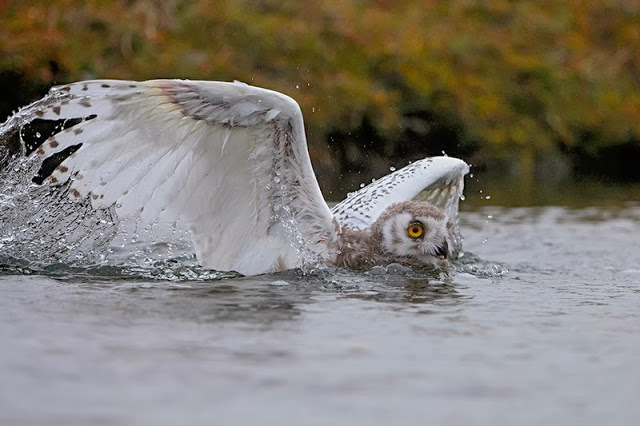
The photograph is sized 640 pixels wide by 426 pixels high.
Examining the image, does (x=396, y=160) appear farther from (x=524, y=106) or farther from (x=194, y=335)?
(x=194, y=335)

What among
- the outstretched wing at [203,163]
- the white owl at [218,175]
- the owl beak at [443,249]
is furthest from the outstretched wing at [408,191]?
the outstretched wing at [203,163]

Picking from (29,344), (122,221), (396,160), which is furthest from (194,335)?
(396,160)

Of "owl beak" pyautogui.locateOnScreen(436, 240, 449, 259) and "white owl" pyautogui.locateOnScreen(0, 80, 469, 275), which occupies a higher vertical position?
"white owl" pyautogui.locateOnScreen(0, 80, 469, 275)

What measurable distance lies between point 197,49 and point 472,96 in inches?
165

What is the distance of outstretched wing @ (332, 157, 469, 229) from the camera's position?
6.89 m

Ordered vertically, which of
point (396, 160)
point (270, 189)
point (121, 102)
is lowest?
point (396, 160)

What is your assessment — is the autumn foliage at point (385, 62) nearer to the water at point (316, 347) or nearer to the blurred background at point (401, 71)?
the blurred background at point (401, 71)

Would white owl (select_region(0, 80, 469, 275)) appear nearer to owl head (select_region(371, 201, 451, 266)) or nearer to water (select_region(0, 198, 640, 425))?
owl head (select_region(371, 201, 451, 266))

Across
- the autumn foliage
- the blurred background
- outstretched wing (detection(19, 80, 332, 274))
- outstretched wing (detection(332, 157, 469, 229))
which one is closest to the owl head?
outstretched wing (detection(19, 80, 332, 274))

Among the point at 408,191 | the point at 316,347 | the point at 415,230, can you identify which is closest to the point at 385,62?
the point at 408,191

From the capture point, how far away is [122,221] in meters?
5.72

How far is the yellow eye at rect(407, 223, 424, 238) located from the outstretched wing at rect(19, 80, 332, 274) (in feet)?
1.41

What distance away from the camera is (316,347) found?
4062mm

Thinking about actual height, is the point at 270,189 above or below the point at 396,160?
above
